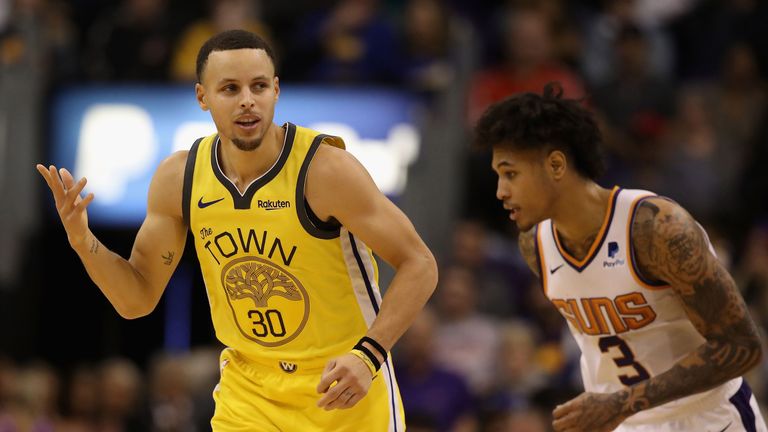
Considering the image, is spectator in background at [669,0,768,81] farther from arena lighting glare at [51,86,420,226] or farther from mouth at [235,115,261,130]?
mouth at [235,115,261,130]

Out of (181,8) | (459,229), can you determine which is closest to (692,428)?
(459,229)

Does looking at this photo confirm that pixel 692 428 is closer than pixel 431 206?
Yes

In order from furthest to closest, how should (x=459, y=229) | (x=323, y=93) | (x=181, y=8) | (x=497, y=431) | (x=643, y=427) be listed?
(x=181, y=8) → (x=323, y=93) → (x=459, y=229) → (x=497, y=431) → (x=643, y=427)

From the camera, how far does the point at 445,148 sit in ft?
35.8

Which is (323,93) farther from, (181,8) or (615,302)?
(615,302)

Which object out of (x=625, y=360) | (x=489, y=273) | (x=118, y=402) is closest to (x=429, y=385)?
(x=489, y=273)

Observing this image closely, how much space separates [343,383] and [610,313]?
1.31 meters

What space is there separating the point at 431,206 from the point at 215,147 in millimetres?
5210

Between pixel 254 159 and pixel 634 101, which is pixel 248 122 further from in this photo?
pixel 634 101

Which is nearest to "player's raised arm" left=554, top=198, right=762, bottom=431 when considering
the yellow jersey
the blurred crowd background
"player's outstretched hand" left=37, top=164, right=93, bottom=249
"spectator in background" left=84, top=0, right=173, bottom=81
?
the yellow jersey

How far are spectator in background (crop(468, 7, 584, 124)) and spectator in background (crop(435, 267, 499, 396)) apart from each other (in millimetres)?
1992

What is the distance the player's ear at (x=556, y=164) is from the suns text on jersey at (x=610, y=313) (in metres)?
0.56

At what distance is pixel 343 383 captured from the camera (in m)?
5.09

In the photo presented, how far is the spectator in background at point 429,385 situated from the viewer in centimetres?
913
